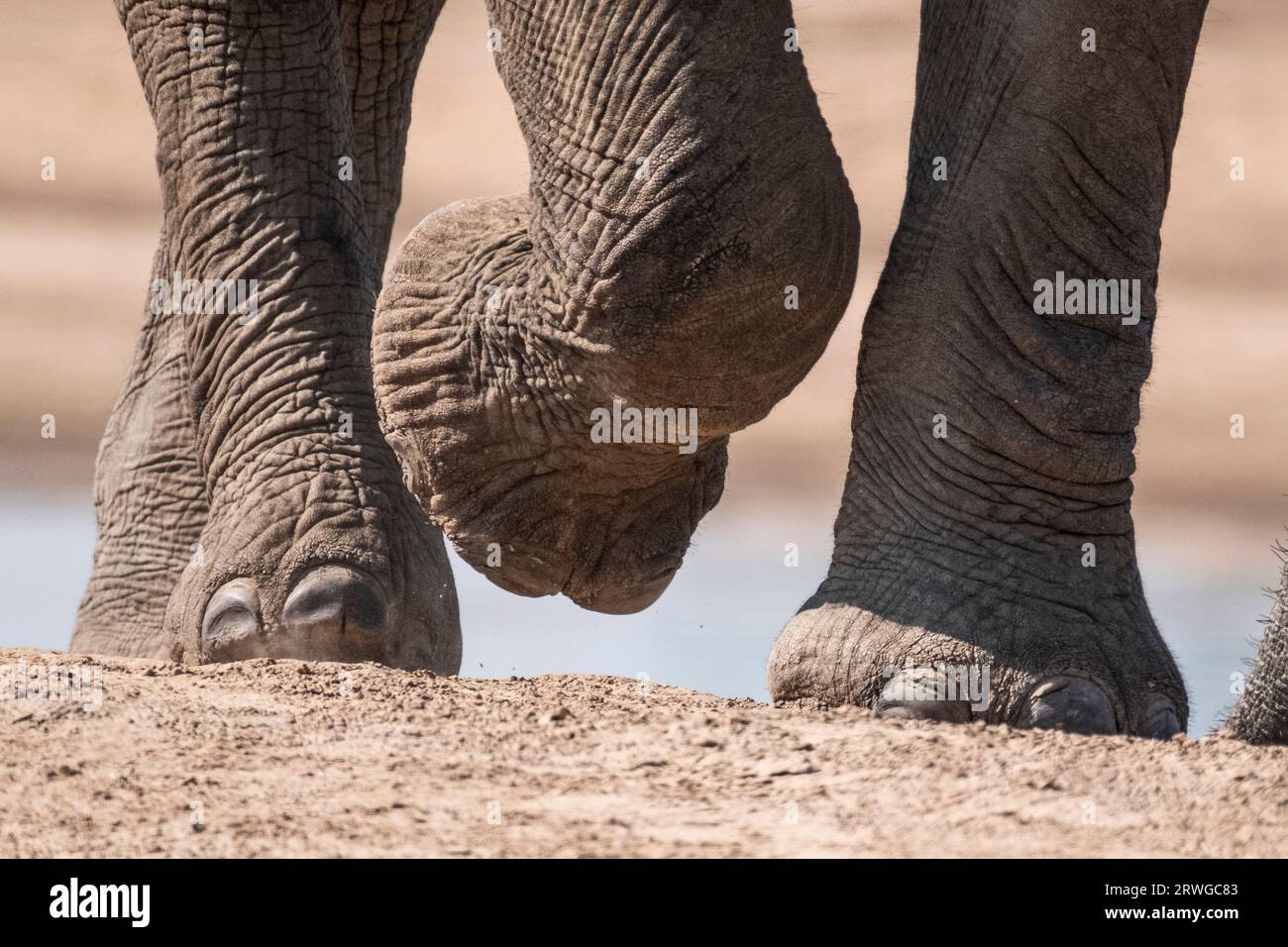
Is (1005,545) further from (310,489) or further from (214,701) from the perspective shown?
(310,489)

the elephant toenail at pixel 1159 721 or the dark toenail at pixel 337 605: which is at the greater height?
the dark toenail at pixel 337 605

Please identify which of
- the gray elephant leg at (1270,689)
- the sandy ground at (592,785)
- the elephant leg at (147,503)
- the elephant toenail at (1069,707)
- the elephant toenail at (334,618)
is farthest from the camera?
the elephant leg at (147,503)

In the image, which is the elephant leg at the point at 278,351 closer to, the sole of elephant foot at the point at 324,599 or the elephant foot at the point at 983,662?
the sole of elephant foot at the point at 324,599

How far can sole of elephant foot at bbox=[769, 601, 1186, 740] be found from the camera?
6.52 feet

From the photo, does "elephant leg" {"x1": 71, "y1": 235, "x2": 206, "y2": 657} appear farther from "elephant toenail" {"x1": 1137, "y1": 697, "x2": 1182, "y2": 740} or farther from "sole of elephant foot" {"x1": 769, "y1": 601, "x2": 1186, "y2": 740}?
"elephant toenail" {"x1": 1137, "y1": 697, "x2": 1182, "y2": 740}

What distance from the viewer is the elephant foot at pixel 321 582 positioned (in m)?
2.53

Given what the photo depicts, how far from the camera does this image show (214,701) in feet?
6.57

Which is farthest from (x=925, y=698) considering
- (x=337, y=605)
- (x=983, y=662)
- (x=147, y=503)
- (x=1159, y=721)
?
(x=147, y=503)

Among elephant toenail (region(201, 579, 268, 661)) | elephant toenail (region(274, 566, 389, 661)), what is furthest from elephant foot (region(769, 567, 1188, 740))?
elephant toenail (region(201, 579, 268, 661))

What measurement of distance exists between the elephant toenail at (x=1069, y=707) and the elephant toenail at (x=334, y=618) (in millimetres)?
848

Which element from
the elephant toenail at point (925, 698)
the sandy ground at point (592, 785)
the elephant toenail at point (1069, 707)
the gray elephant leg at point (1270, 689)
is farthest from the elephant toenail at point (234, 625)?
the gray elephant leg at point (1270, 689)

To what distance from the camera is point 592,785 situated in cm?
159

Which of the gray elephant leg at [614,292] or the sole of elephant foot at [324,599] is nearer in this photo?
the gray elephant leg at [614,292]
